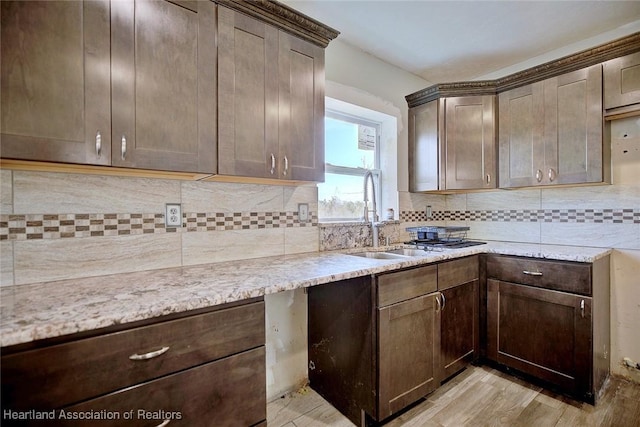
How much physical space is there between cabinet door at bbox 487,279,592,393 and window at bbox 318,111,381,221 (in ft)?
3.89

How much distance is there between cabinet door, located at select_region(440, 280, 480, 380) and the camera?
6.31 ft

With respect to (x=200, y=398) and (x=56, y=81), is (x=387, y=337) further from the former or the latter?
(x=56, y=81)

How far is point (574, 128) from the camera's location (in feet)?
6.77

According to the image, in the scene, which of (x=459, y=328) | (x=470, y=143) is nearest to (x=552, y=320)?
(x=459, y=328)

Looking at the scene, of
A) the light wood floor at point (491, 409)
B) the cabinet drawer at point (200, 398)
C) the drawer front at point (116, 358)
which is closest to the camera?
the drawer front at point (116, 358)

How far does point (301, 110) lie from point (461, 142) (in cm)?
154

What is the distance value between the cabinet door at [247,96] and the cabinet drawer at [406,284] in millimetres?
830

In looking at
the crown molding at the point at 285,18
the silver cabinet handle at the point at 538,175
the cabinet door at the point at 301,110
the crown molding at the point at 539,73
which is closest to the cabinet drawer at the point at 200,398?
the cabinet door at the point at 301,110

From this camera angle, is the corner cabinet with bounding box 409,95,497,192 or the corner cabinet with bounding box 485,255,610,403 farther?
the corner cabinet with bounding box 409,95,497,192

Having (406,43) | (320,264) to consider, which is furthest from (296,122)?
(406,43)

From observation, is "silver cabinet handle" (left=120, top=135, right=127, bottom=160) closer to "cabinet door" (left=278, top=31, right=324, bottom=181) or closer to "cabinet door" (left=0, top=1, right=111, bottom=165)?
"cabinet door" (left=0, top=1, right=111, bottom=165)

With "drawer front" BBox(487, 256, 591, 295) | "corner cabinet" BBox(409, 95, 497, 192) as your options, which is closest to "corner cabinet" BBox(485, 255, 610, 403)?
"drawer front" BBox(487, 256, 591, 295)

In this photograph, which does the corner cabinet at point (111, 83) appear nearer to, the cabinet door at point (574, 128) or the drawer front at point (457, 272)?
the drawer front at point (457, 272)

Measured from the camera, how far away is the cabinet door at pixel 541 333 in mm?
1802
